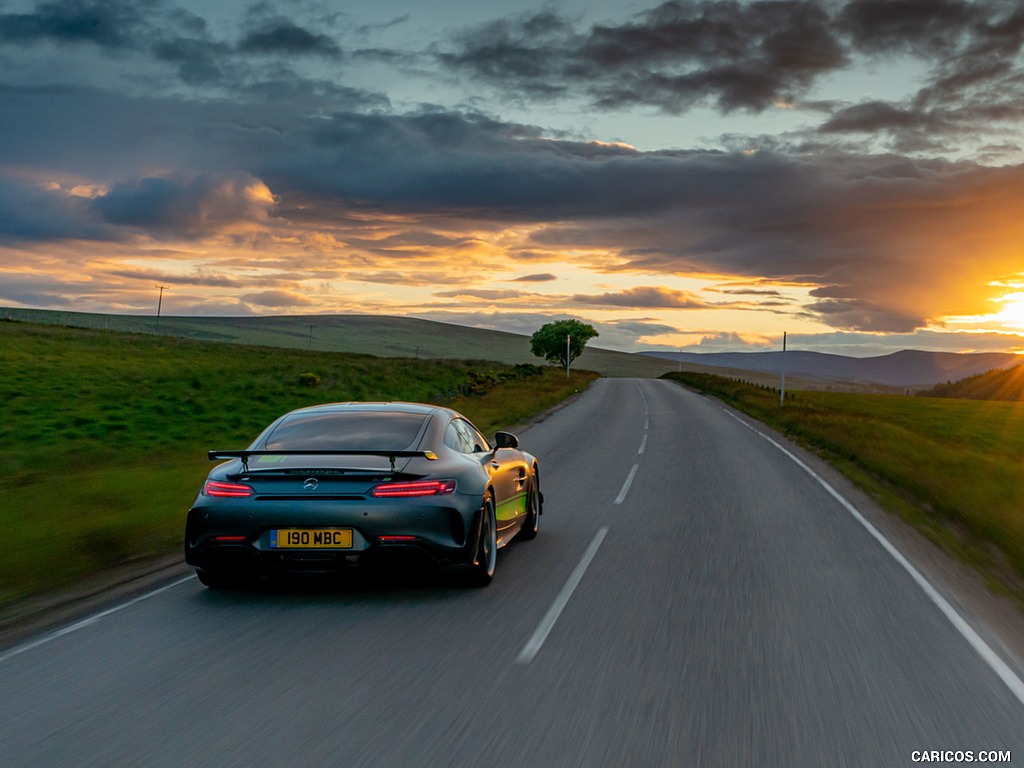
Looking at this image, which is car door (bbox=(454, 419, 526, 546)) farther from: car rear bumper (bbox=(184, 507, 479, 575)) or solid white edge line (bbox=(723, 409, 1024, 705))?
solid white edge line (bbox=(723, 409, 1024, 705))

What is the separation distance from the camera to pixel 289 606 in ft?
23.5

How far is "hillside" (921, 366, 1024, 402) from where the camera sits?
60.0 m

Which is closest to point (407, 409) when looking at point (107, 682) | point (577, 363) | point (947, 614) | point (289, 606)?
point (289, 606)

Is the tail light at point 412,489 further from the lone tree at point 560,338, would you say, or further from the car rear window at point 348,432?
the lone tree at point 560,338

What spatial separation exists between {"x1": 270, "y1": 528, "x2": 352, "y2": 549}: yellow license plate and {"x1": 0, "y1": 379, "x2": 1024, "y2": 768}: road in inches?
18.8

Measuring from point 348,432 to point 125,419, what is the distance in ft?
79.7

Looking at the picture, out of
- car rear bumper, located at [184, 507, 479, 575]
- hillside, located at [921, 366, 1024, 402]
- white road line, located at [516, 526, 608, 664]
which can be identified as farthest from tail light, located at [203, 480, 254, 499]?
hillside, located at [921, 366, 1024, 402]

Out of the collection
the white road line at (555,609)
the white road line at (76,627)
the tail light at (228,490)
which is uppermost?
the tail light at (228,490)

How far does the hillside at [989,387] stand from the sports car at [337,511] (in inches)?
2334

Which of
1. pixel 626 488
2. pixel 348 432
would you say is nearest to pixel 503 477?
pixel 348 432

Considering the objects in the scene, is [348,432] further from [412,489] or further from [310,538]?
[310,538]

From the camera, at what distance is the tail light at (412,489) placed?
A: 23.5 ft

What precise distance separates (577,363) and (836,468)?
15212 cm

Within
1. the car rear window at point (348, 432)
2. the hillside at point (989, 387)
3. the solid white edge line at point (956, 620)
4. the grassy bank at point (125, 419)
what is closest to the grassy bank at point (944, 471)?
the solid white edge line at point (956, 620)
